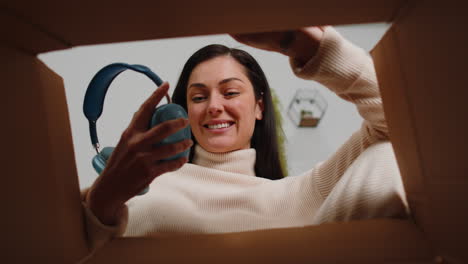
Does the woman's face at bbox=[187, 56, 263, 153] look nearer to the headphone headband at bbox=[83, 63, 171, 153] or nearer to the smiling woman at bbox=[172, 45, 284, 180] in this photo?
the smiling woman at bbox=[172, 45, 284, 180]

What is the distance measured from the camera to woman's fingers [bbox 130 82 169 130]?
0.44 metres

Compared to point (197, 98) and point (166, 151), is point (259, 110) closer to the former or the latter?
point (197, 98)

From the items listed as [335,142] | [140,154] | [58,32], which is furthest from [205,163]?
[335,142]

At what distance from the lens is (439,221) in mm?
320

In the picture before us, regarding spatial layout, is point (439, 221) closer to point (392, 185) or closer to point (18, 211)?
point (392, 185)

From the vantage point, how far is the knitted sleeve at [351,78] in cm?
46

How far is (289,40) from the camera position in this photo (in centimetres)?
46

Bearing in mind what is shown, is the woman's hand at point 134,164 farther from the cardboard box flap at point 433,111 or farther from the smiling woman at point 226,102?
the smiling woman at point 226,102

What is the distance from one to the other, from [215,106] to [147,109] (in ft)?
1.46

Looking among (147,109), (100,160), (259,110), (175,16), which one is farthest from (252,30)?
(259,110)

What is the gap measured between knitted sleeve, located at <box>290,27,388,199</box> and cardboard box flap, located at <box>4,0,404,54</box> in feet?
0.38

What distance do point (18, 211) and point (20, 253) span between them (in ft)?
0.12

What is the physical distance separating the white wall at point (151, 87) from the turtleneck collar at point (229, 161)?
0.84 m

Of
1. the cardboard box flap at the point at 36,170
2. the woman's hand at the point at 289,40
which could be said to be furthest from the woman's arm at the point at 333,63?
the cardboard box flap at the point at 36,170
